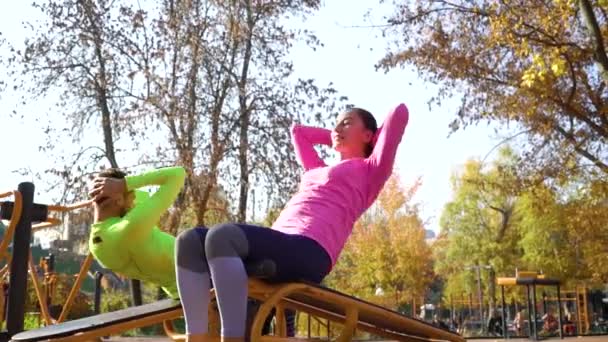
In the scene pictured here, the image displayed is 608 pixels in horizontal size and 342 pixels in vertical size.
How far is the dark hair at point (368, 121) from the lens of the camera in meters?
3.39

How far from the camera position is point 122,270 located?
12.3 feet


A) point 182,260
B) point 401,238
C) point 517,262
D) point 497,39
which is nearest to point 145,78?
point 497,39

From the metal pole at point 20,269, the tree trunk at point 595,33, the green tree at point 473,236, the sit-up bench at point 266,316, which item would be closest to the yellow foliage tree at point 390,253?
the green tree at point 473,236

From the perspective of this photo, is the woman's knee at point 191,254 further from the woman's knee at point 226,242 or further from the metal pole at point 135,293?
the metal pole at point 135,293

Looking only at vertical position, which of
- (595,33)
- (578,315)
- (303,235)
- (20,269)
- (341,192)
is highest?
(595,33)

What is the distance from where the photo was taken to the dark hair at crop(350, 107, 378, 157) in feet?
11.1

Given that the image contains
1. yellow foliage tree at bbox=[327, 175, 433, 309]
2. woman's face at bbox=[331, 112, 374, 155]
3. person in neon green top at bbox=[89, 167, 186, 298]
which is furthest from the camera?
yellow foliage tree at bbox=[327, 175, 433, 309]

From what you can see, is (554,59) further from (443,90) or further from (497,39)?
(443,90)

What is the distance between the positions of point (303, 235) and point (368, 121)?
0.88 meters

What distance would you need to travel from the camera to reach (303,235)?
8.99 feet

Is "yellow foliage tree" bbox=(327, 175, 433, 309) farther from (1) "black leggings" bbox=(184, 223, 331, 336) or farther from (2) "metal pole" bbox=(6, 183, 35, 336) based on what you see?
(1) "black leggings" bbox=(184, 223, 331, 336)

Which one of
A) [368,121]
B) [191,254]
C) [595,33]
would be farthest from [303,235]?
[595,33]

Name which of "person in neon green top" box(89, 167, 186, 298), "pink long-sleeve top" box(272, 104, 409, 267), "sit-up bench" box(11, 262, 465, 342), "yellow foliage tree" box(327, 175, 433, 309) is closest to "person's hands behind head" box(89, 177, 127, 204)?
"person in neon green top" box(89, 167, 186, 298)

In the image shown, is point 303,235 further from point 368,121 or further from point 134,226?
point 134,226
